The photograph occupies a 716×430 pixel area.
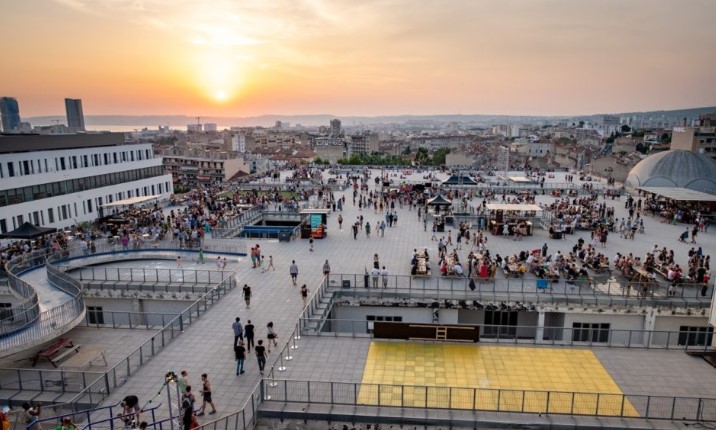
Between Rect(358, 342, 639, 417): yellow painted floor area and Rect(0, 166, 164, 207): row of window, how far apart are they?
33756 millimetres

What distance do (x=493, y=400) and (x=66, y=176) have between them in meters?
41.5

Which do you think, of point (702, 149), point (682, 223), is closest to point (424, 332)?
point (682, 223)

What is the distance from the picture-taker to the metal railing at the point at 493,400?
11.2 meters

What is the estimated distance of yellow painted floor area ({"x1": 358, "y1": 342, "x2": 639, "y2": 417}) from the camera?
450 inches

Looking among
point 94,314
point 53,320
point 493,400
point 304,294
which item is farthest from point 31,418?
point 94,314

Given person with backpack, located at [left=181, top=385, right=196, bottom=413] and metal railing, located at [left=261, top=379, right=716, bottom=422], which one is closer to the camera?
person with backpack, located at [left=181, top=385, right=196, bottom=413]

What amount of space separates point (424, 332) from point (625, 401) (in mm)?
5988

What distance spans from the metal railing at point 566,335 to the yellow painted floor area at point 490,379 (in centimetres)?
71

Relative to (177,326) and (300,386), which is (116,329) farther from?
(300,386)

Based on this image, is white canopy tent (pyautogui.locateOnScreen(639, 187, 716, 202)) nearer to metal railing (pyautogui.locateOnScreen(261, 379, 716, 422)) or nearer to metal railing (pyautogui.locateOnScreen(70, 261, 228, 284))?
metal railing (pyautogui.locateOnScreen(261, 379, 716, 422))

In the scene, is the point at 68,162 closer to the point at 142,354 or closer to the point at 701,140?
the point at 142,354

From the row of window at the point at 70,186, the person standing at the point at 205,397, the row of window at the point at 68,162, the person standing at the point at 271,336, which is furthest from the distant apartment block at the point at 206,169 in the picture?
the person standing at the point at 205,397

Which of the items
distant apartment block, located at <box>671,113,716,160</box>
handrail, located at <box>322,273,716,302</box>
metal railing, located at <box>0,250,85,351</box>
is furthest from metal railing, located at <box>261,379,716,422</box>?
distant apartment block, located at <box>671,113,716,160</box>

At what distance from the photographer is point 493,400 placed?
38.1 ft
